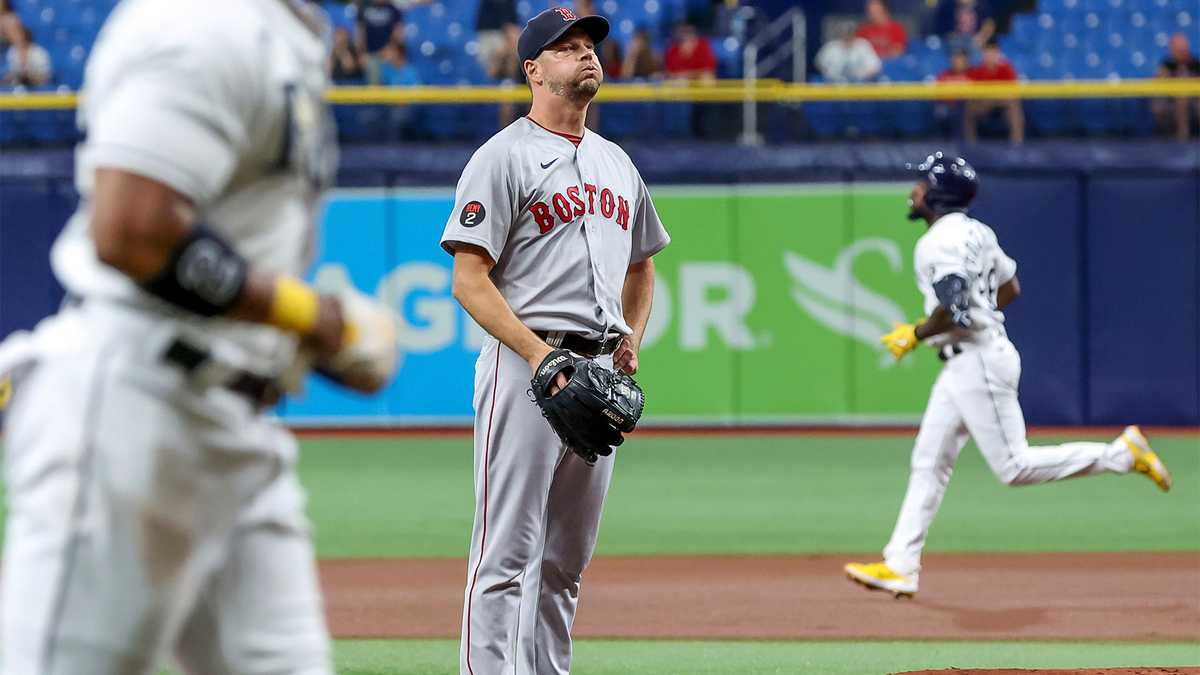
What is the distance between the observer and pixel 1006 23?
626 inches

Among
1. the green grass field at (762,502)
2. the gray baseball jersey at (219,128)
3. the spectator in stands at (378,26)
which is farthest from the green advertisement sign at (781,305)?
the gray baseball jersey at (219,128)

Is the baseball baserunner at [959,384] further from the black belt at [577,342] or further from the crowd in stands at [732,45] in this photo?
the crowd in stands at [732,45]

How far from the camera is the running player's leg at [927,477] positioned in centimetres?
714

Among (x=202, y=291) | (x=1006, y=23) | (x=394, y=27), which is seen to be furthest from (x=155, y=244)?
(x=1006, y=23)

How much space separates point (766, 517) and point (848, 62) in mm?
6261

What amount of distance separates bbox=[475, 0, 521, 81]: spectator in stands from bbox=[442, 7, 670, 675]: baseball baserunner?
1062cm

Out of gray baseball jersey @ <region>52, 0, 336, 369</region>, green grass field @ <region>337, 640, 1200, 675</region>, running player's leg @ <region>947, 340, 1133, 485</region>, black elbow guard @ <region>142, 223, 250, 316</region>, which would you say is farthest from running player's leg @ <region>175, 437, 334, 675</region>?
running player's leg @ <region>947, 340, 1133, 485</region>

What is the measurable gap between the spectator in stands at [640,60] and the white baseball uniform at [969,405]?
303 inches

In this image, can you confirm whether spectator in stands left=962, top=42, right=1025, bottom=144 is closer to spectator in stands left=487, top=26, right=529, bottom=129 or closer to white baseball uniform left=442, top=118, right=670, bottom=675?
spectator in stands left=487, top=26, right=529, bottom=129

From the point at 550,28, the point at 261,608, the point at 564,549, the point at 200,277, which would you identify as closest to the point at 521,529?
the point at 564,549

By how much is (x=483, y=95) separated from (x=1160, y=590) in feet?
27.1

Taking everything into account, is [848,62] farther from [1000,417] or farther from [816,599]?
[816,599]

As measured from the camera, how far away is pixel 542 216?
462 centimetres

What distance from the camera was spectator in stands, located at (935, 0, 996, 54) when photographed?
15062mm
